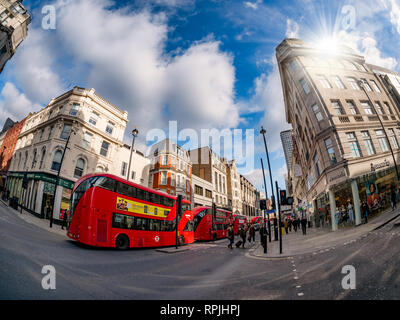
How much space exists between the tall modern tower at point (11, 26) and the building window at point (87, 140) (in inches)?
879

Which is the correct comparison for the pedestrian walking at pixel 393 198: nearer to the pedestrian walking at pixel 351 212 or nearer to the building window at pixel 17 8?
the pedestrian walking at pixel 351 212

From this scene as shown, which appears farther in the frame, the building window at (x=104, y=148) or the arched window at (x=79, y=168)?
the building window at (x=104, y=148)

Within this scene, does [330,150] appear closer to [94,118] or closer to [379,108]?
[379,108]

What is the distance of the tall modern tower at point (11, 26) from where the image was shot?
2747 centimetres

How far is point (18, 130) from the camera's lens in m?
32.1

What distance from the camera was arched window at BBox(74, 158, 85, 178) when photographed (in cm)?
2140

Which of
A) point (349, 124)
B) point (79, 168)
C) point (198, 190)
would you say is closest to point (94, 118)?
point (79, 168)

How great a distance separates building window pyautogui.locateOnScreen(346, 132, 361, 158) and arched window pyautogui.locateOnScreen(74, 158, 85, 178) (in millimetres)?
28436

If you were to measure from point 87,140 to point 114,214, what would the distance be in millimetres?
17600

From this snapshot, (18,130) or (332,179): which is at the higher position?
(18,130)

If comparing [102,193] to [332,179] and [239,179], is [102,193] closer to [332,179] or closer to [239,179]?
[332,179]

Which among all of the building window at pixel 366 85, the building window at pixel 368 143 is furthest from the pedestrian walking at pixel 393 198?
the building window at pixel 366 85

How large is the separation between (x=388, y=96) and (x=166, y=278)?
21.5m
